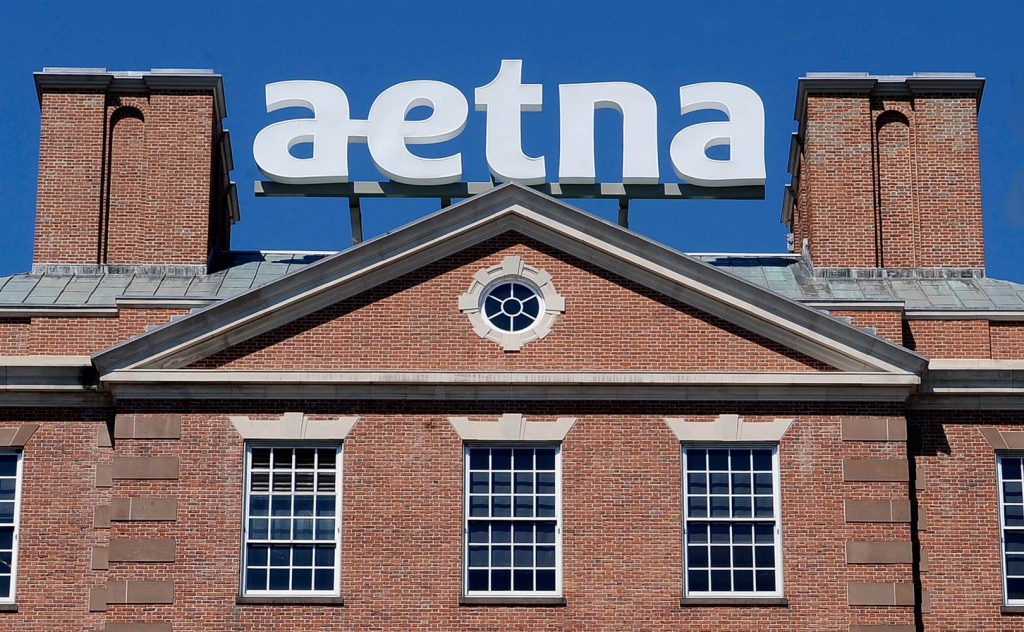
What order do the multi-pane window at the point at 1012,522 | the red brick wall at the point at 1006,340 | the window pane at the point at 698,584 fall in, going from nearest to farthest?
1. the window pane at the point at 698,584
2. the multi-pane window at the point at 1012,522
3. the red brick wall at the point at 1006,340

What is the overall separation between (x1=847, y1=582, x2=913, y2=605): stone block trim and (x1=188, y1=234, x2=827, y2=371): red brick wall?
11.0 ft

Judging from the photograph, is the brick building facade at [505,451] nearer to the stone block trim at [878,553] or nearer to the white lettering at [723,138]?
the stone block trim at [878,553]

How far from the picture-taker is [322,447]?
29406 millimetres

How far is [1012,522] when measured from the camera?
98.3ft

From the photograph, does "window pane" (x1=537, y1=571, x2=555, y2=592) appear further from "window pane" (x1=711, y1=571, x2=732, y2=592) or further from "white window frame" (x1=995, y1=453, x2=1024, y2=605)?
"white window frame" (x1=995, y1=453, x2=1024, y2=605)

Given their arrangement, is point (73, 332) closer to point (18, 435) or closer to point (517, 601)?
point (18, 435)

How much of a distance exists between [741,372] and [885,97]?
827cm

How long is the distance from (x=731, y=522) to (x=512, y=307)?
182 inches

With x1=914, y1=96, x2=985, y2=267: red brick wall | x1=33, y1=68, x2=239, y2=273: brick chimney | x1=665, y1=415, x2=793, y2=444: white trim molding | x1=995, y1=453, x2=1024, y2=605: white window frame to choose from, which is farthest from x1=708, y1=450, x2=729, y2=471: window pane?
x1=33, y1=68, x2=239, y2=273: brick chimney

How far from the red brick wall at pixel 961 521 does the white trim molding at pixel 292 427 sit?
8866 mm

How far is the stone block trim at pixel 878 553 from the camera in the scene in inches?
1137

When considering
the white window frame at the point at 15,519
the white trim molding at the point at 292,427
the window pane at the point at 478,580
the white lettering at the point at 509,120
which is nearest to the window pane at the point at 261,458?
the white trim molding at the point at 292,427

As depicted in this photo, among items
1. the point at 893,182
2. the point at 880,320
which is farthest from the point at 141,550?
the point at 893,182

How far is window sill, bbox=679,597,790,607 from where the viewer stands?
28.6 metres
